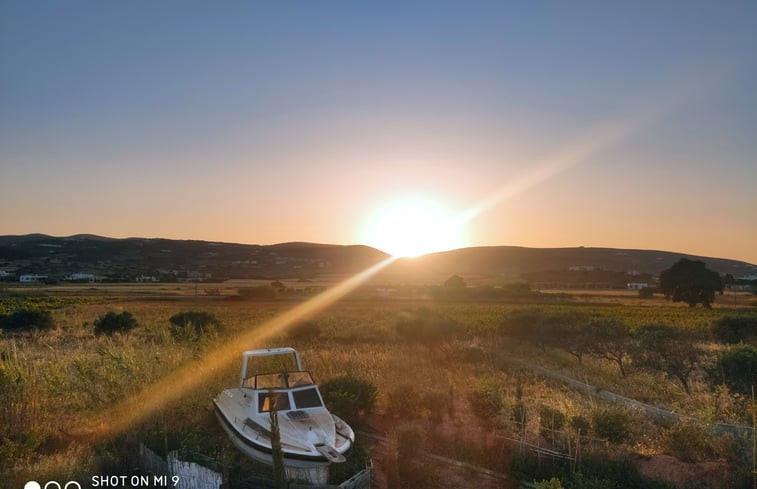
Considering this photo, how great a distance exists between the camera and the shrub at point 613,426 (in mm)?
10133

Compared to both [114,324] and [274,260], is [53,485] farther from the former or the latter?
[274,260]

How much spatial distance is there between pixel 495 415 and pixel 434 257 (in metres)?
155

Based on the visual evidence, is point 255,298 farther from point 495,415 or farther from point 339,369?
point 495,415

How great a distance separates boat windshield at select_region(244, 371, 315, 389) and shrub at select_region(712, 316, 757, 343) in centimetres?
2696

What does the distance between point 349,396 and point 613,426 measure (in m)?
5.22

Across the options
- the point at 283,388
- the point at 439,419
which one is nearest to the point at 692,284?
the point at 439,419

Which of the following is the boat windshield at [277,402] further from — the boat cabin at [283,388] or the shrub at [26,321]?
the shrub at [26,321]

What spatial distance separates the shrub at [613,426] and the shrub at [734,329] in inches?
904

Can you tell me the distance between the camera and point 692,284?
59.8 metres

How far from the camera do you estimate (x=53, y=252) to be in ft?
389

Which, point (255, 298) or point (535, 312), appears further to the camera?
point (255, 298)

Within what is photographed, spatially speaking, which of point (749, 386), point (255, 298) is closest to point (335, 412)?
point (749, 386)

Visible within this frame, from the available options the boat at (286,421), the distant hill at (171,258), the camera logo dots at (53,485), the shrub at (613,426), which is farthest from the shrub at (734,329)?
the distant hill at (171,258)

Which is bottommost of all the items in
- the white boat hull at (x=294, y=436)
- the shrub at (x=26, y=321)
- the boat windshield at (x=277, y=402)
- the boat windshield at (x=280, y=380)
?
the shrub at (x=26, y=321)
